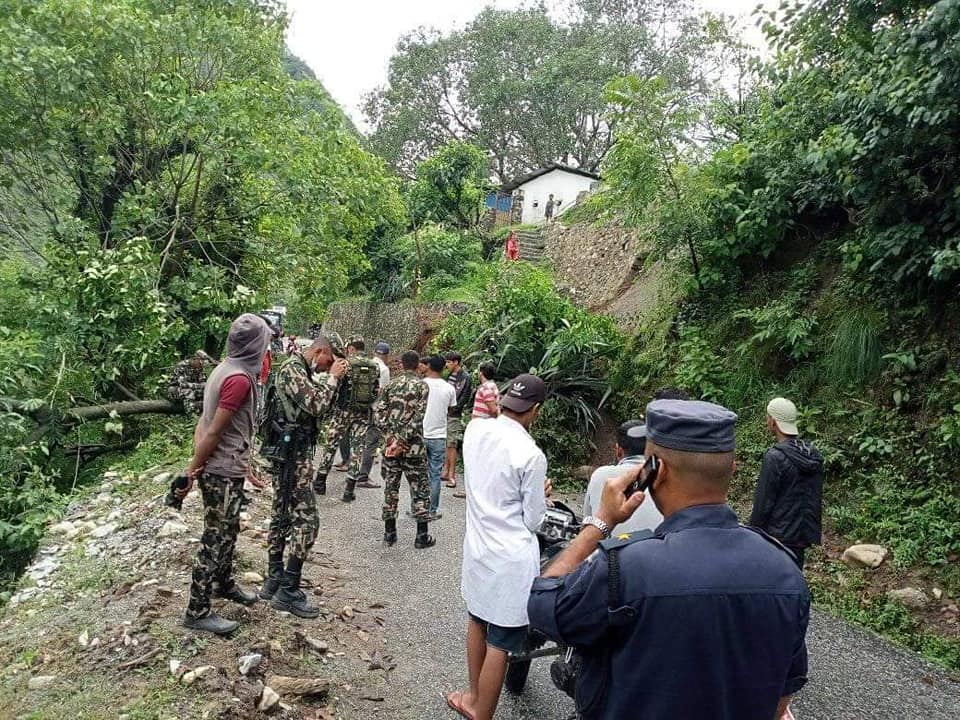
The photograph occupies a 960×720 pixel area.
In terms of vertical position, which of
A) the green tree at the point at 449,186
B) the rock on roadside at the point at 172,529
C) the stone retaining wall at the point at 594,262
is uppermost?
Answer: the green tree at the point at 449,186

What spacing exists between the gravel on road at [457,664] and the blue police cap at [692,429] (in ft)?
7.81

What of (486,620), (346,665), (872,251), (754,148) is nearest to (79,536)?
(346,665)

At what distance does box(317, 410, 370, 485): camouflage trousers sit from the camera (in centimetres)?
745

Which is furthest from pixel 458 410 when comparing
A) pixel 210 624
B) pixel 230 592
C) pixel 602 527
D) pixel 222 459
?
pixel 602 527

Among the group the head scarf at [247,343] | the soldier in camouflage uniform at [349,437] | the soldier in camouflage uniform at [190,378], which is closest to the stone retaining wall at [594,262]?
the soldier in camouflage uniform at [349,437]

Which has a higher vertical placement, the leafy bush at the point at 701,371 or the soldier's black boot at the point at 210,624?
the leafy bush at the point at 701,371

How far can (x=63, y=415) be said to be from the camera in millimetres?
8492

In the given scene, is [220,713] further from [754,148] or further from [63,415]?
[754,148]

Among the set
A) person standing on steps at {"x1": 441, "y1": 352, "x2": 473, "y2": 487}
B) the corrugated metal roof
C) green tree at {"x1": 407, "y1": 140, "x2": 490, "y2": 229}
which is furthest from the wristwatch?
the corrugated metal roof

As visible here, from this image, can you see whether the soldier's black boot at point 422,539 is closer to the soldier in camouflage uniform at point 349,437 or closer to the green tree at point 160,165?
the soldier in camouflage uniform at point 349,437

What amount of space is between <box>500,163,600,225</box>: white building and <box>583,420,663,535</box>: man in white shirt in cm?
2317

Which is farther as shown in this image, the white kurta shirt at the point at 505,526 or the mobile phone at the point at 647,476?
the white kurta shirt at the point at 505,526

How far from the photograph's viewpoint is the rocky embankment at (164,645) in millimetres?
3197

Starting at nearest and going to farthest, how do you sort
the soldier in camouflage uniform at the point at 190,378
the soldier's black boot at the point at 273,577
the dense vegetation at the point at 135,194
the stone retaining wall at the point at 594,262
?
1. the soldier's black boot at the point at 273,577
2. the soldier in camouflage uniform at the point at 190,378
3. the dense vegetation at the point at 135,194
4. the stone retaining wall at the point at 594,262
